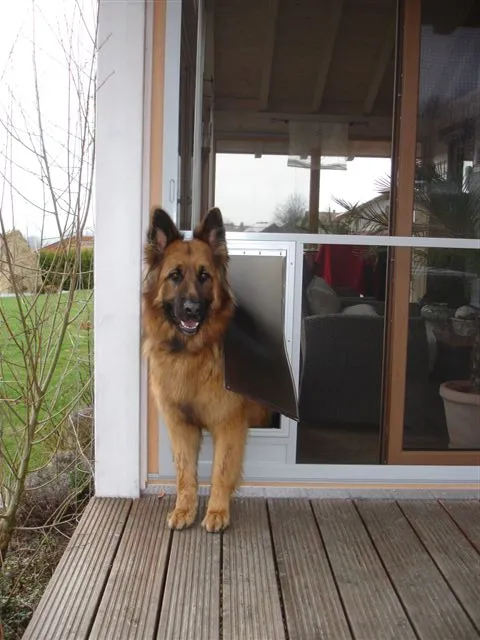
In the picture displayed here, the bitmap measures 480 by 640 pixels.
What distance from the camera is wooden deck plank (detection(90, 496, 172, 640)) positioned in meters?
2.01

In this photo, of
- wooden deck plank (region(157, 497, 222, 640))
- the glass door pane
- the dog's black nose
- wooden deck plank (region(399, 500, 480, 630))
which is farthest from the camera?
the glass door pane

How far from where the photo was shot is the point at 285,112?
3227 millimetres

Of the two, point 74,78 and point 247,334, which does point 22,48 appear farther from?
point 247,334

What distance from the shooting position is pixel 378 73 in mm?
3133

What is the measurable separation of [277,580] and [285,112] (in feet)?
7.70

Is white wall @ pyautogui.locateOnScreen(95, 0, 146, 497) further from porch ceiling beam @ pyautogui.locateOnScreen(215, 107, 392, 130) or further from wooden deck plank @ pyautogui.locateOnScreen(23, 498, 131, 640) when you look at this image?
porch ceiling beam @ pyautogui.locateOnScreen(215, 107, 392, 130)

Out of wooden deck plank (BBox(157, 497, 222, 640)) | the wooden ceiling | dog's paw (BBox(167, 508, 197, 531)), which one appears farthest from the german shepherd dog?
the wooden ceiling

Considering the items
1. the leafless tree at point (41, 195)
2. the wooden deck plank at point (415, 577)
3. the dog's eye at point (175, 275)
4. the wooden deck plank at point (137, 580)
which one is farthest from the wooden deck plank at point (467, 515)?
the leafless tree at point (41, 195)

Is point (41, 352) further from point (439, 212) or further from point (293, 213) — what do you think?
point (439, 212)

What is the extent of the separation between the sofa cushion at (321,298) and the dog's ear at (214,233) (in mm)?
686

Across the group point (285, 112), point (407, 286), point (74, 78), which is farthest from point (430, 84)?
point (74, 78)

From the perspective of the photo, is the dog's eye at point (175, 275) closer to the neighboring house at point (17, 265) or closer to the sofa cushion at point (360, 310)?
the neighboring house at point (17, 265)

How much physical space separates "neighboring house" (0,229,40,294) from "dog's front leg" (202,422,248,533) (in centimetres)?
122

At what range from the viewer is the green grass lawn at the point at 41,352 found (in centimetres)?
299
